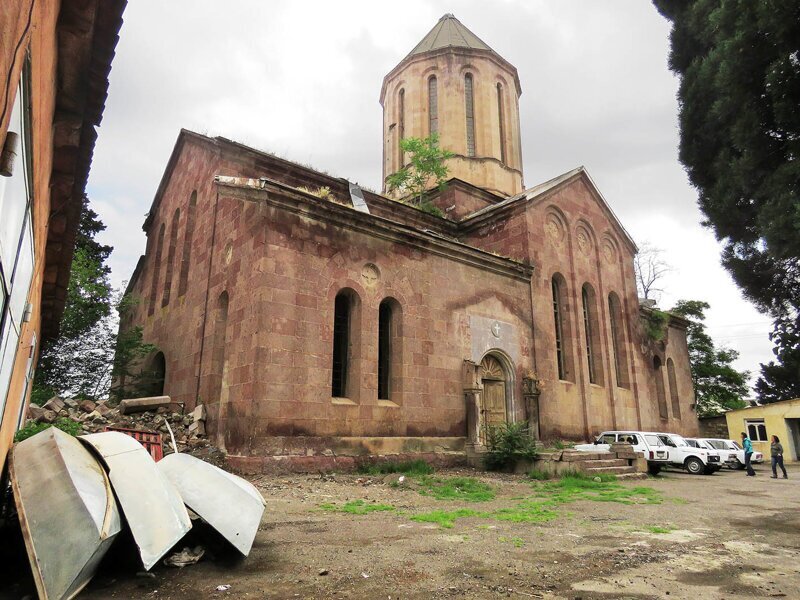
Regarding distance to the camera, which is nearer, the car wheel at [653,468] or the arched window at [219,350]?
the arched window at [219,350]

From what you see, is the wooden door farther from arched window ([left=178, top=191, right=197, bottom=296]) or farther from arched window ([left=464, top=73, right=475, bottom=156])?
arched window ([left=464, top=73, right=475, bottom=156])

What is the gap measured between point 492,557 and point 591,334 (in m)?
16.1

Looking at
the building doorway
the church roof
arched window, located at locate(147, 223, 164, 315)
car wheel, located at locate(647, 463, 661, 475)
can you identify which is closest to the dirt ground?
car wheel, located at locate(647, 463, 661, 475)

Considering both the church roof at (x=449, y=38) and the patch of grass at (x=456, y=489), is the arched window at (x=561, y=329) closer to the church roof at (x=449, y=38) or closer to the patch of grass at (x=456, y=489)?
the patch of grass at (x=456, y=489)

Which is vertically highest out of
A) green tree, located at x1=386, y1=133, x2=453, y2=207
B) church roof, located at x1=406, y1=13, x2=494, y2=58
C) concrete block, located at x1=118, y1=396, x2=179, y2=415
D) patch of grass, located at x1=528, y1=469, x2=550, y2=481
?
church roof, located at x1=406, y1=13, x2=494, y2=58

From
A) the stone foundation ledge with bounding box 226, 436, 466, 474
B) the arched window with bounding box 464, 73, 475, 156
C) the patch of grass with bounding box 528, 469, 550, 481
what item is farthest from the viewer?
the arched window with bounding box 464, 73, 475, 156

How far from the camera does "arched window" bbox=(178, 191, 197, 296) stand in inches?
616

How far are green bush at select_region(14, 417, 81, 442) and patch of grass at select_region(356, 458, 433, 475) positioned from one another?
19.2 ft

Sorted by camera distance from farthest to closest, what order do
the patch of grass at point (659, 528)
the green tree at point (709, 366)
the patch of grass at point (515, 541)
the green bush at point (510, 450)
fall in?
the green tree at point (709, 366) < the green bush at point (510, 450) < the patch of grass at point (659, 528) < the patch of grass at point (515, 541)

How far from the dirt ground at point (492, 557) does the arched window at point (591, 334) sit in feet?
34.4

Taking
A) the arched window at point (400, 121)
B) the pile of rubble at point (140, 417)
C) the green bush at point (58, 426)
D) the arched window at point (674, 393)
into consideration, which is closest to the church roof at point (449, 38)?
the arched window at point (400, 121)

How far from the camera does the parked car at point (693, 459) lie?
1703 cm

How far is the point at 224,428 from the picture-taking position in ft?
36.9

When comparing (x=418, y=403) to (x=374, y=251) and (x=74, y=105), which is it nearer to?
(x=374, y=251)
